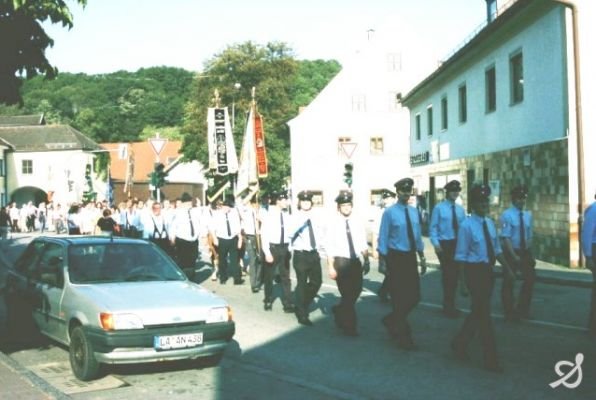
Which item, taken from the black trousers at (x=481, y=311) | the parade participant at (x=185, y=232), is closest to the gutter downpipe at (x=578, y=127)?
the parade participant at (x=185, y=232)

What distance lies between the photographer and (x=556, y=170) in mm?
17469

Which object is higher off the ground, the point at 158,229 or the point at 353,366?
the point at 158,229

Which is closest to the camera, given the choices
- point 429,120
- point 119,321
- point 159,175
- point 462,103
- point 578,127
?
point 119,321

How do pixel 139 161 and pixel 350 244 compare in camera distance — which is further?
pixel 139 161

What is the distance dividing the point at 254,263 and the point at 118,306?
24.4 ft

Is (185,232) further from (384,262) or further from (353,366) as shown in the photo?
(353,366)

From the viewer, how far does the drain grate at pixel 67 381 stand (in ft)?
22.5

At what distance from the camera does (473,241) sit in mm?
7496

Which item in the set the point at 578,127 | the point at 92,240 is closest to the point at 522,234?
the point at 92,240

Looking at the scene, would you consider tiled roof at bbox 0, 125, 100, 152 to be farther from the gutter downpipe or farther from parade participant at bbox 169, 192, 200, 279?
the gutter downpipe

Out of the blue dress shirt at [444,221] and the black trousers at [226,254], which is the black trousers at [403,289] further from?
the black trousers at [226,254]

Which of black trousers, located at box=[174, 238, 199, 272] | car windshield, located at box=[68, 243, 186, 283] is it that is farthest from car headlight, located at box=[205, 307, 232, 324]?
black trousers, located at box=[174, 238, 199, 272]

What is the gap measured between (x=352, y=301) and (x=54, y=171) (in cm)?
A: 6442

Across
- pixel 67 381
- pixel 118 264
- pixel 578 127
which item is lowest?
pixel 67 381
